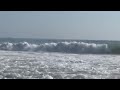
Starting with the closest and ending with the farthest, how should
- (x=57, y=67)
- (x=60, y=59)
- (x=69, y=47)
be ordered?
1. (x=57, y=67)
2. (x=60, y=59)
3. (x=69, y=47)

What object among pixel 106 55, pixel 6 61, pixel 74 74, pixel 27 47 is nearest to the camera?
pixel 74 74

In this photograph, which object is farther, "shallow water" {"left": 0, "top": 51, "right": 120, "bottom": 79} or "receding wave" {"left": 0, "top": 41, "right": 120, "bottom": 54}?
"receding wave" {"left": 0, "top": 41, "right": 120, "bottom": 54}

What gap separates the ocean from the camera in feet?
11.4

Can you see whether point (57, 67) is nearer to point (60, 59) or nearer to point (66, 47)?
point (60, 59)

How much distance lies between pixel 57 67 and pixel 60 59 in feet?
2.28

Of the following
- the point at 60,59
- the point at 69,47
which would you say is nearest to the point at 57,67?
the point at 60,59

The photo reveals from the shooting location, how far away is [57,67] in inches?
150

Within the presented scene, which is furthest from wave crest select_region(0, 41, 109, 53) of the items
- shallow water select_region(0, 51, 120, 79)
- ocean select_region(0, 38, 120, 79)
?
shallow water select_region(0, 51, 120, 79)

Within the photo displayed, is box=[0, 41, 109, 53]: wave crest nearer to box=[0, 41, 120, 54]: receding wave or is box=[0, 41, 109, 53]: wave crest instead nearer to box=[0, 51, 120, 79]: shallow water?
box=[0, 41, 120, 54]: receding wave

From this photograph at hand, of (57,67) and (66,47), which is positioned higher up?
(66,47)
